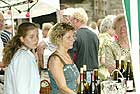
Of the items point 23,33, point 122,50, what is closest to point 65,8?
point 122,50

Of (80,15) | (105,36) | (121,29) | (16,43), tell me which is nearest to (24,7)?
(80,15)

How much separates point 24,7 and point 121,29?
1.41 m

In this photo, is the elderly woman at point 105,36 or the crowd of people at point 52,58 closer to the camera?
the crowd of people at point 52,58

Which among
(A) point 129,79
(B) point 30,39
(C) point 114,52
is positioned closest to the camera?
(B) point 30,39

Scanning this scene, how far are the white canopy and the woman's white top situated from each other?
5.18ft

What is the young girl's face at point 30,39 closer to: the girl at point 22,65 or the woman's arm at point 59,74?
the girl at point 22,65

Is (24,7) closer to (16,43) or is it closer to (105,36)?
(105,36)

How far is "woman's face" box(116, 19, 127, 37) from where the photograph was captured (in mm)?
2971

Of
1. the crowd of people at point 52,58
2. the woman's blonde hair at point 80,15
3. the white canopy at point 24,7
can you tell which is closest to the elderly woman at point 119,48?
the crowd of people at point 52,58

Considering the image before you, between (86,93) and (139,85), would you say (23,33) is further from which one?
(139,85)

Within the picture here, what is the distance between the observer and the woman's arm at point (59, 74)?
8.05 ft

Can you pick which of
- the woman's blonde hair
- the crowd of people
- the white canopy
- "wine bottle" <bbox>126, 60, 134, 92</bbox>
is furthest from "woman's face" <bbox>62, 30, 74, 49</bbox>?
the white canopy

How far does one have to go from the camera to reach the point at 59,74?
2.46 metres

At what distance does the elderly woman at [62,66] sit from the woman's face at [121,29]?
0.51 metres
